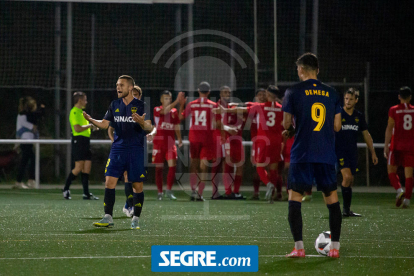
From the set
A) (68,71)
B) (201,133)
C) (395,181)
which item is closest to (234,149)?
(201,133)

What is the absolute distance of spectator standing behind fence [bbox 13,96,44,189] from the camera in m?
13.9

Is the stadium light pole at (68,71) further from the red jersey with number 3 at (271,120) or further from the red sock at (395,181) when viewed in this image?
the red sock at (395,181)

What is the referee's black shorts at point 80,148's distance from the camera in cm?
1122

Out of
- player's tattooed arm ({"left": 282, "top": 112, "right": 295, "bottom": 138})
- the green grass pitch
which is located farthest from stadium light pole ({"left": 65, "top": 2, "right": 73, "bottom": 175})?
player's tattooed arm ({"left": 282, "top": 112, "right": 295, "bottom": 138})

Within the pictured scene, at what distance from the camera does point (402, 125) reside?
10.5 m

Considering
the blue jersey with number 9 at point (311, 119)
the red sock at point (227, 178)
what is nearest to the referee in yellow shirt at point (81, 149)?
the red sock at point (227, 178)

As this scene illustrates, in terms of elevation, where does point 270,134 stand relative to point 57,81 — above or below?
below

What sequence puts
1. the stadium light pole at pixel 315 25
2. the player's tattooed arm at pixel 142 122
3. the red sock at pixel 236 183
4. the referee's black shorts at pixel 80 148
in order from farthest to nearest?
the stadium light pole at pixel 315 25, the red sock at pixel 236 183, the referee's black shorts at pixel 80 148, the player's tattooed arm at pixel 142 122

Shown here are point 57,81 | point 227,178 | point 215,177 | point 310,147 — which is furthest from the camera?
point 57,81

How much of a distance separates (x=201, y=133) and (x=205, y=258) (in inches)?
253

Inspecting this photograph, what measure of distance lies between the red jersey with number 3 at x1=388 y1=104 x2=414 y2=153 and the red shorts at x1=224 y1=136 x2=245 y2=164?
3.01 meters

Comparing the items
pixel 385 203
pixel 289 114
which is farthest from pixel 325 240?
pixel 385 203

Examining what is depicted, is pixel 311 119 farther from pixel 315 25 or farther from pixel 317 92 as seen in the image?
pixel 315 25

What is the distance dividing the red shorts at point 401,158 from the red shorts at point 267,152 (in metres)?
2.03
